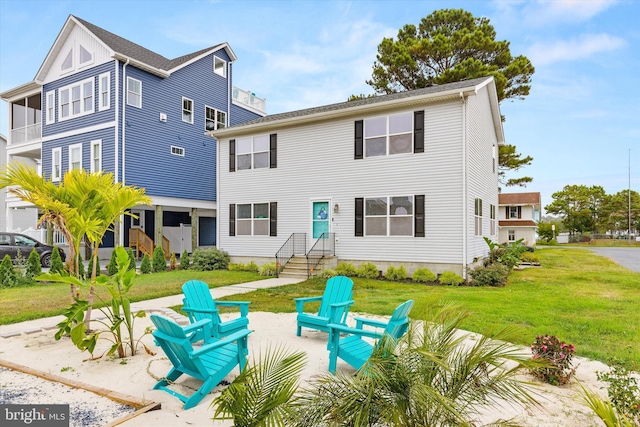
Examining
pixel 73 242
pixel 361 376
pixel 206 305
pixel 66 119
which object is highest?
pixel 66 119

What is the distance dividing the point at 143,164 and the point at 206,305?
46.0 ft

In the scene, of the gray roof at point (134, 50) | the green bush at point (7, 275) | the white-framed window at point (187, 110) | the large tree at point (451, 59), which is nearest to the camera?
the green bush at point (7, 275)

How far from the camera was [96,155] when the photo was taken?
58.2ft

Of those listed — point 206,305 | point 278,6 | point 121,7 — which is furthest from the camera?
point 121,7

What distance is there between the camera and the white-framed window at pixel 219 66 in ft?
71.6

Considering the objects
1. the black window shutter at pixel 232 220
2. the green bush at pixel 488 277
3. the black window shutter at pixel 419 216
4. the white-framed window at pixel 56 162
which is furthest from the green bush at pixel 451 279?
the white-framed window at pixel 56 162

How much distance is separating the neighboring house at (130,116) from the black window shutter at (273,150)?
6.11 m

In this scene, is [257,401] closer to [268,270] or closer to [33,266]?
[268,270]

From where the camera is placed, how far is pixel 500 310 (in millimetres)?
7773

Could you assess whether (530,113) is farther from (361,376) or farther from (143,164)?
(361,376)

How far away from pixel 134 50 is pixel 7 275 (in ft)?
40.6

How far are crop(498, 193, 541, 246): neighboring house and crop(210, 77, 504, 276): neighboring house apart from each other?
1764 cm

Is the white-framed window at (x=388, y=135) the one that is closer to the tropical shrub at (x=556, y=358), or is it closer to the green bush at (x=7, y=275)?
the tropical shrub at (x=556, y=358)

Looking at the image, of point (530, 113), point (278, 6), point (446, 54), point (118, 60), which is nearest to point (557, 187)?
point (530, 113)
